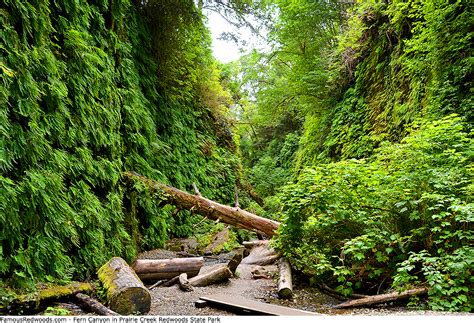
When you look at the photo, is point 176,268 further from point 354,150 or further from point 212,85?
point 212,85

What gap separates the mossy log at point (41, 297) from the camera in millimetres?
3809

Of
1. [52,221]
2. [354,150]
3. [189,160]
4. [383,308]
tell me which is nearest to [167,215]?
[189,160]

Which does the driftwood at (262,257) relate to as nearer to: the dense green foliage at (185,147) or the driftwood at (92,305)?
the dense green foliage at (185,147)

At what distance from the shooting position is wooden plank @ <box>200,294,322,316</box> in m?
4.09

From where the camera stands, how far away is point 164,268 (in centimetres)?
634

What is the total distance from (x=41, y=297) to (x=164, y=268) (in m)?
2.45

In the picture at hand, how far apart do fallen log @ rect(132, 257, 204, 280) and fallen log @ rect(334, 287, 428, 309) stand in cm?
288

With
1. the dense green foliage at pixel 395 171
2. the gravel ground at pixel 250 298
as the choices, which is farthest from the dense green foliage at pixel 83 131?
the dense green foliage at pixel 395 171

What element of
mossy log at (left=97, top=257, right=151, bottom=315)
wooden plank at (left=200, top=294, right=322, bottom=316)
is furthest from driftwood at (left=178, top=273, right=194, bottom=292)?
mossy log at (left=97, top=257, right=151, bottom=315)

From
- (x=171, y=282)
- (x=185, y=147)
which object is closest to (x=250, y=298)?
(x=171, y=282)

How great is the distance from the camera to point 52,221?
477 centimetres

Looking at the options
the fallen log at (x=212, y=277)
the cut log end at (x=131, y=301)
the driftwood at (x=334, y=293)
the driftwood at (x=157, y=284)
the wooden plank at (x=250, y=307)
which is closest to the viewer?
the wooden plank at (x=250, y=307)

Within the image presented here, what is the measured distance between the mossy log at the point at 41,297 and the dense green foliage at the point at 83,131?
0.24 m

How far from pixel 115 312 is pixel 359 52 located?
11.4 meters
